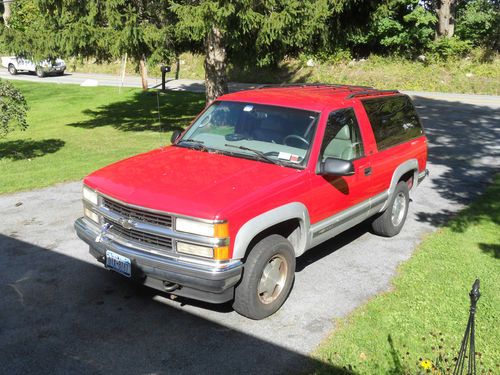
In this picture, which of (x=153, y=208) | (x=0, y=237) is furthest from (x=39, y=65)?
(x=153, y=208)

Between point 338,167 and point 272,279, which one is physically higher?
point 338,167

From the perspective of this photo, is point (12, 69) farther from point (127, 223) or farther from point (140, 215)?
point (140, 215)

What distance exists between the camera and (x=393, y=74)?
28562 millimetres

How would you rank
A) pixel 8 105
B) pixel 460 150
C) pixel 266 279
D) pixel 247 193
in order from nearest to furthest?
1. pixel 247 193
2. pixel 266 279
3. pixel 8 105
4. pixel 460 150

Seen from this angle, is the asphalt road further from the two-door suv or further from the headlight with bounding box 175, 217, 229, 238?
the headlight with bounding box 175, 217, 229, 238

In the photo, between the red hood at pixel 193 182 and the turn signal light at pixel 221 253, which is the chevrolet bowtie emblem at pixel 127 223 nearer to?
the red hood at pixel 193 182

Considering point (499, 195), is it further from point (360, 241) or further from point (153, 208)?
point (153, 208)

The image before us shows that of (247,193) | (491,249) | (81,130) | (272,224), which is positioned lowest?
(81,130)

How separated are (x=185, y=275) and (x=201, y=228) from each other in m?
0.43

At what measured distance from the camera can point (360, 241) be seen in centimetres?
663

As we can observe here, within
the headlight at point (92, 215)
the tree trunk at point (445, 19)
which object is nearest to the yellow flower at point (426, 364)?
the headlight at point (92, 215)

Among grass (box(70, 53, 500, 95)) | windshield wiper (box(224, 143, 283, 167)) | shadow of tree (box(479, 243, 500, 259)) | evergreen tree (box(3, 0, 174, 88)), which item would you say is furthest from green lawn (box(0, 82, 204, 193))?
shadow of tree (box(479, 243, 500, 259))

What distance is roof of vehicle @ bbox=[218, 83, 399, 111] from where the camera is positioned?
17.7ft

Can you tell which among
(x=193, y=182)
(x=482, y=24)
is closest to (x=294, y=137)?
(x=193, y=182)
